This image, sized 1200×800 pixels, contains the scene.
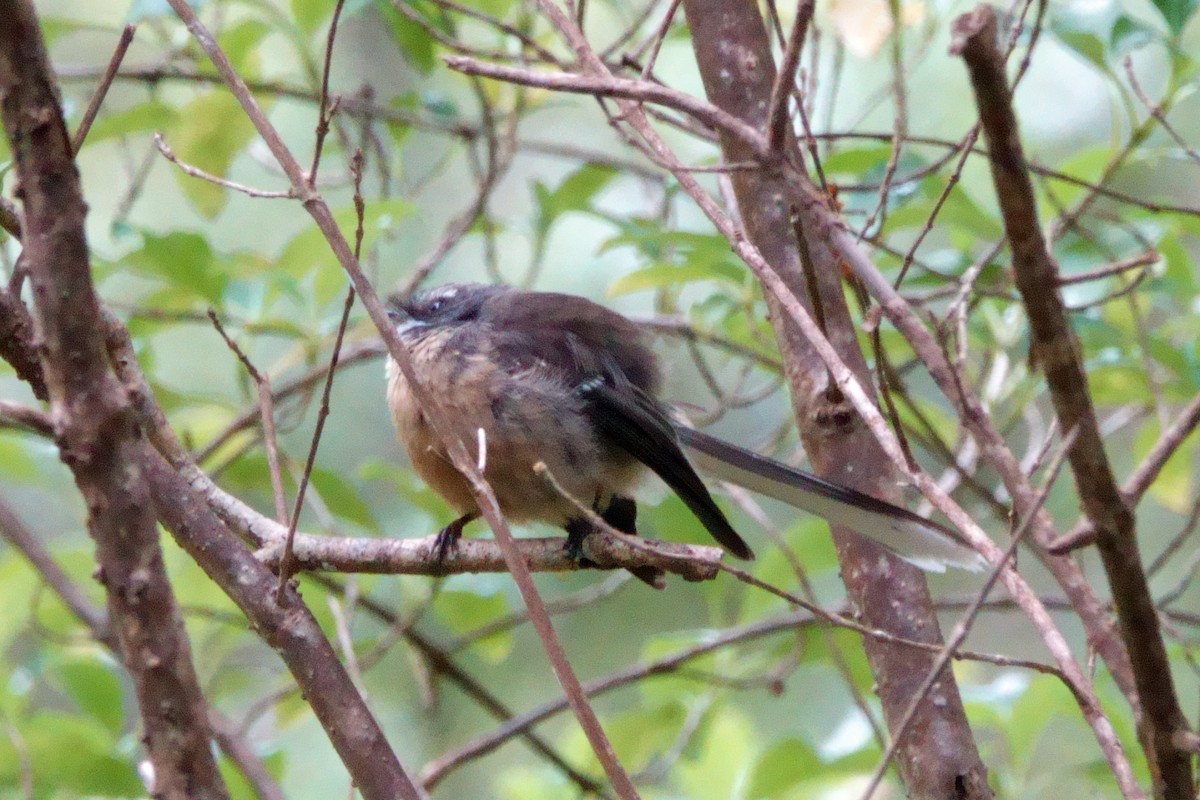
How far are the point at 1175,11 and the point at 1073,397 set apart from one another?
1824mm

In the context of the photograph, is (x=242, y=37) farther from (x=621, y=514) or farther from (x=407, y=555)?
(x=407, y=555)

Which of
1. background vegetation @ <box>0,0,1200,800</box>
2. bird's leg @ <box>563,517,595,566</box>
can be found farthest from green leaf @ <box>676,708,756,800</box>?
bird's leg @ <box>563,517,595,566</box>

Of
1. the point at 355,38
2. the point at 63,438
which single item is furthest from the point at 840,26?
the point at 355,38

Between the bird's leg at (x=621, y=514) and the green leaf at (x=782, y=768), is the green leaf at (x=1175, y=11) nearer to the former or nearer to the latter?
the bird's leg at (x=621, y=514)

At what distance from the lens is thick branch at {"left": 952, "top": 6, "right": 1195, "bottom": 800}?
1077 millimetres

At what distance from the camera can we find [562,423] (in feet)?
9.47

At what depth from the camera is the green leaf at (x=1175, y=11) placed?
2.59m

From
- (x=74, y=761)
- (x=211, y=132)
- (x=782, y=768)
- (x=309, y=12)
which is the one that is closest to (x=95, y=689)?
(x=74, y=761)

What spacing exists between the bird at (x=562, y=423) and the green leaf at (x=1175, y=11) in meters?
1.25

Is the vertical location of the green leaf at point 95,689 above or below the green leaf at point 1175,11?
below

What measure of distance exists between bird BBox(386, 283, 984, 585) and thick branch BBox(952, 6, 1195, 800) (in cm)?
124

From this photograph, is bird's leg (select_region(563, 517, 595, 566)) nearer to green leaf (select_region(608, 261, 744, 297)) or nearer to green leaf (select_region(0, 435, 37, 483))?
green leaf (select_region(608, 261, 744, 297))

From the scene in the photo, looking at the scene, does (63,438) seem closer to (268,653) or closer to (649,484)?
(649,484)

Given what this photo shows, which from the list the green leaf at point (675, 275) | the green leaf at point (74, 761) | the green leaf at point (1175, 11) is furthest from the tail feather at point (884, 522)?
the green leaf at point (74, 761)
